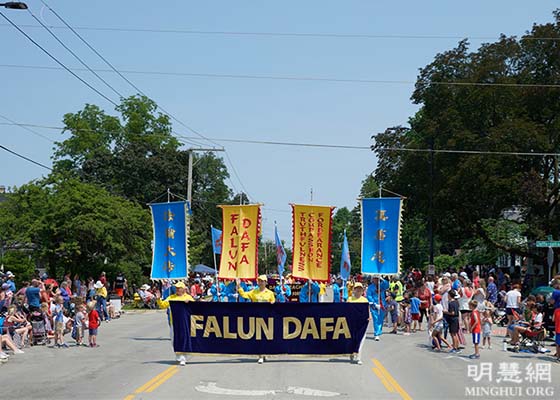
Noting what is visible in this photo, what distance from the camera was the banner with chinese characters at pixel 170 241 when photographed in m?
23.5

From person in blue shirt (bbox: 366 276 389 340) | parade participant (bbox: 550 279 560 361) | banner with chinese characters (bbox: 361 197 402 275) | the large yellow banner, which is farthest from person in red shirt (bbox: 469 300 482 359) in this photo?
the large yellow banner

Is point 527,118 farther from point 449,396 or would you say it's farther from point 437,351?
point 449,396

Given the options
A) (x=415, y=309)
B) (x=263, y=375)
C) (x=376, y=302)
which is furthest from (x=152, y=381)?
(x=415, y=309)

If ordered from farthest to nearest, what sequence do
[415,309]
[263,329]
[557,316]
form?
1. [415,309]
2. [557,316]
3. [263,329]

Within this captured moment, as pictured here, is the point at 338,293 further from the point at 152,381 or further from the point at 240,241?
the point at 152,381

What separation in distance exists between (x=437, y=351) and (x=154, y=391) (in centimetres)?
904

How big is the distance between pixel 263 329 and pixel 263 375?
1.99 m

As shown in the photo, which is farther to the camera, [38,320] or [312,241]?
[38,320]

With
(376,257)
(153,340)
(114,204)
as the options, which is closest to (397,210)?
(376,257)

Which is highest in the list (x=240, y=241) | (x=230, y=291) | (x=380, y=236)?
(x=380, y=236)

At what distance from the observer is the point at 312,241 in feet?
63.7

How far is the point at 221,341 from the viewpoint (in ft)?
53.2

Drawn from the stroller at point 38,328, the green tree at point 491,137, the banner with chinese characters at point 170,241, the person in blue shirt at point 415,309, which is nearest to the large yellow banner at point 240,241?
the banner with chinese characters at point 170,241

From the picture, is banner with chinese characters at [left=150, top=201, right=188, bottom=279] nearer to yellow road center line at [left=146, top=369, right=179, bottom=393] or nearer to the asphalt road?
the asphalt road
